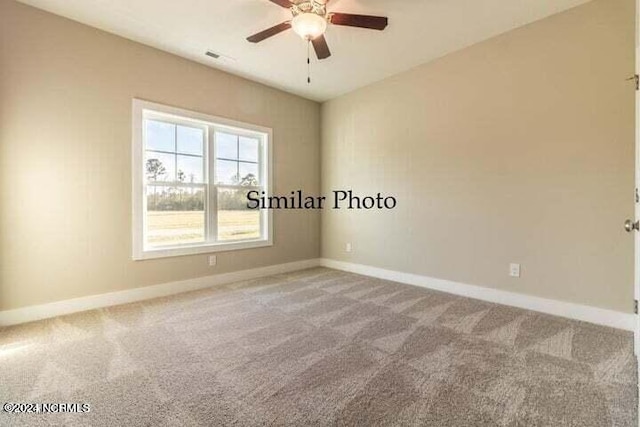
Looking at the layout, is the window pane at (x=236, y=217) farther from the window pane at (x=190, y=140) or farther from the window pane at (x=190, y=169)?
the window pane at (x=190, y=140)

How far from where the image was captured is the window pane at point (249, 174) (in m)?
4.16

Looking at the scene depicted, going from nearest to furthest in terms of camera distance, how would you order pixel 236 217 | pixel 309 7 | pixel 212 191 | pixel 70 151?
pixel 309 7 < pixel 70 151 < pixel 212 191 < pixel 236 217

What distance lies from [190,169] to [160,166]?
0.35 meters

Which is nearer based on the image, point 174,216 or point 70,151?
point 70,151

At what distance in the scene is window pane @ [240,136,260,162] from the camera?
4.16 metres

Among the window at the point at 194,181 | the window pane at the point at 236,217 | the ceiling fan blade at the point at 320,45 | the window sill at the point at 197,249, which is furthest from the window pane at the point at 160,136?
the ceiling fan blade at the point at 320,45

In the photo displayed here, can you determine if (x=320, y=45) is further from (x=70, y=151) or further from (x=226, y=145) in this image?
(x=70, y=151)

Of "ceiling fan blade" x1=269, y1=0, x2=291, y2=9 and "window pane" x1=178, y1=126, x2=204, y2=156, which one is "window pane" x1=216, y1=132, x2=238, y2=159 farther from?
"ceiling fan blade" x1=269, y1=0, x2=291, y2=9

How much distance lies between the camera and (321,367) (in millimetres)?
1855

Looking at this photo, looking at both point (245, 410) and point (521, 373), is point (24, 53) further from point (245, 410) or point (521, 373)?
point (521, 373)

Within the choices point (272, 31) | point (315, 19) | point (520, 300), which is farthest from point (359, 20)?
point (520, 300)

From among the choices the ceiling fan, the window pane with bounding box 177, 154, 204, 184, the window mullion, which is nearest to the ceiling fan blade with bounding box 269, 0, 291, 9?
the ceiling fan

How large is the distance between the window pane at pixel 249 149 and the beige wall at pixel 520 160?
5.60ft

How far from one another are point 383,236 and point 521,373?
2450 millimetres
